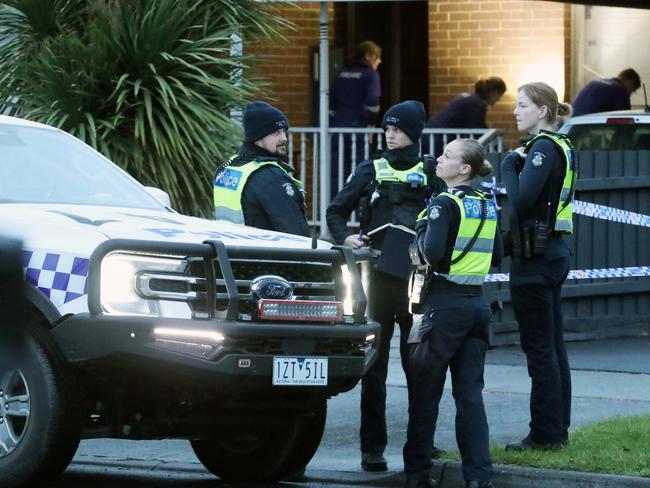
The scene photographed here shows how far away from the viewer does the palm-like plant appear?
12.6m

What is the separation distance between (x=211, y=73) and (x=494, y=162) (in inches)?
105

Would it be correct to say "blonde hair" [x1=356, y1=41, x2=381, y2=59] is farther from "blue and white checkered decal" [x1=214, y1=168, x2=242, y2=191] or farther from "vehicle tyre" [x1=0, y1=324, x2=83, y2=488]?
"vehicle tyre" [x1=0, y1=324, x2=83, y2=488]

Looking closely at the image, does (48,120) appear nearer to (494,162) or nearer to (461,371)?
(494,162)

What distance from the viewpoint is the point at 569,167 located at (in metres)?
8.19

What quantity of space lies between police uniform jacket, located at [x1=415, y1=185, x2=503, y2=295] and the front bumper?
2.23 feet

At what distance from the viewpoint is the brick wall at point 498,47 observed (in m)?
17.9

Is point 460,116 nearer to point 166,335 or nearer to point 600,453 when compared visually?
point 600,453

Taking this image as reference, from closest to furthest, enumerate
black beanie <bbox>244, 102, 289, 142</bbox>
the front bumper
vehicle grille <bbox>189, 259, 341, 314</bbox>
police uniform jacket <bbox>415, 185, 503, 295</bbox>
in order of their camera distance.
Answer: the front bumper
vehicle grille <bbox>189, 259, 341, 314</bbox>
police uniform jacket <bbox>415, 185, 503, 295</bbox>
black beanie <bbox>244, 102, 289, 142</bbox>

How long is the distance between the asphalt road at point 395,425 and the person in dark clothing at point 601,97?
203 inches

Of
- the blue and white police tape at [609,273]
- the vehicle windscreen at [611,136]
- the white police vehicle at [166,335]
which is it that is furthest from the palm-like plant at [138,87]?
the white police vehicle at [166,335]

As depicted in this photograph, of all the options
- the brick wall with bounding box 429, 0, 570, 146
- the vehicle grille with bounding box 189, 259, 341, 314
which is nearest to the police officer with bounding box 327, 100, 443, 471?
the vehicle grille with bounding box 189, 259, 341, 314

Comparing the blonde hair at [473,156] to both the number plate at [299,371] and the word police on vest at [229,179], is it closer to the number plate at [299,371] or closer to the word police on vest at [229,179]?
the number plate at [299,371]

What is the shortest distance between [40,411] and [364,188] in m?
2.38

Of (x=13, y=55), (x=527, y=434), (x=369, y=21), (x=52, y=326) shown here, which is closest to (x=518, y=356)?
(x=527, y=434)
